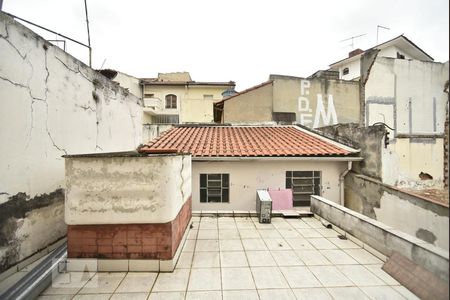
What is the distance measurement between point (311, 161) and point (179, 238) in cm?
616

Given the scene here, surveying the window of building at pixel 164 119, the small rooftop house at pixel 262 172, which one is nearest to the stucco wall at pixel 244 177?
the small rooftop house at pixel 262 172

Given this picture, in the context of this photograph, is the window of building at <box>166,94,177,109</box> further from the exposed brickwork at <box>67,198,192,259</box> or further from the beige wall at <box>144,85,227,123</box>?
the exposed brickwork at <box>67,198,192,259</box>

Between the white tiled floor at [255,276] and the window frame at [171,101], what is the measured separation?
23.2 meters

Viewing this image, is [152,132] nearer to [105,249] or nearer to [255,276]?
[105,249]

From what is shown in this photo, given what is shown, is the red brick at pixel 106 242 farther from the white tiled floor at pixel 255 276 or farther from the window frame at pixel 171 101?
the window frame at pixel 171 101

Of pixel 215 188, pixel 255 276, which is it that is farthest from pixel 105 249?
pixel 215 188

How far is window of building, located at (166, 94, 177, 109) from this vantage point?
26.8m

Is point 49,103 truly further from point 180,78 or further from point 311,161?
point 180,78

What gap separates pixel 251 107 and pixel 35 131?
12649 millimetres

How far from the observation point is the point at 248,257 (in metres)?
4.51

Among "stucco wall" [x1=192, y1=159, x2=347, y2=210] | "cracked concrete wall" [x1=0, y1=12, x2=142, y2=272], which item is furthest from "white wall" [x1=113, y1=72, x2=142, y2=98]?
"cracked concrete wall" [x1=0, y1=12, x2=142, y2=272]

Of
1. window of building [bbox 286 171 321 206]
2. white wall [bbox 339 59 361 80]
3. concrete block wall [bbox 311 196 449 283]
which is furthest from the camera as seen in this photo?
white wall [bbox 339 59 361 80]

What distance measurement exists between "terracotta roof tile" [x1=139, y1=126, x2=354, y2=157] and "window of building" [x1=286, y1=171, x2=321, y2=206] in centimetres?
86

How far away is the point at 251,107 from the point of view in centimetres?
1567
